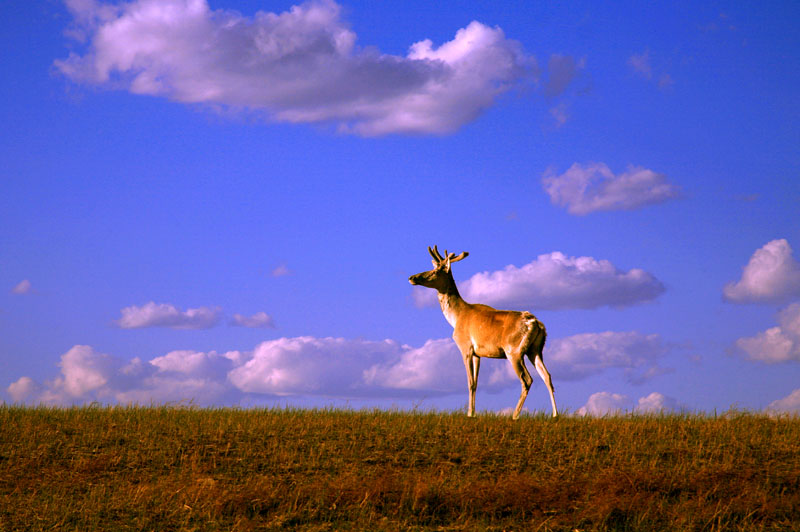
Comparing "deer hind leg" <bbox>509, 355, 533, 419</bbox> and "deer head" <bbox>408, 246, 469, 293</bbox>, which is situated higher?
"deer head" <bbox>408, 246, 469, 293</bbox>

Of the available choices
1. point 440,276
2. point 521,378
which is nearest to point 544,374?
point 521,378

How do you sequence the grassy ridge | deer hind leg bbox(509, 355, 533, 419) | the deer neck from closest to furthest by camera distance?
the grassy ridge < deer hind leg bbox(509, 355, 533, 419) < the deer neck

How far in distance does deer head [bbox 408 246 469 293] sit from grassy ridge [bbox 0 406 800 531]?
3746 millimetres

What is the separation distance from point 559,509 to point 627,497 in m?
1.34

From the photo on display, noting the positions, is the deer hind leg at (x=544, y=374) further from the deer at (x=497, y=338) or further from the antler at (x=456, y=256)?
the antler at (x=456, y=256)

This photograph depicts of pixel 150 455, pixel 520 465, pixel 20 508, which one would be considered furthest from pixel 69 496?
pixel 520 465

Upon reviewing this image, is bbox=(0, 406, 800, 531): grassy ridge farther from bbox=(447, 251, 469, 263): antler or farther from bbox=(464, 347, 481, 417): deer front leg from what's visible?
bbox=(447, 251, 469, 263): antler

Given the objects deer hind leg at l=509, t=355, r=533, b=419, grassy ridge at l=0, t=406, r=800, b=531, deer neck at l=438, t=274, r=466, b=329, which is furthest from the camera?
deer neck at l=438, t=274, r=466, b=329

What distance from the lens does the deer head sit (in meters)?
23.1

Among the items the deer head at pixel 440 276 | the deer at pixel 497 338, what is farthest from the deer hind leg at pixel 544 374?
the deer head at pixel 440 276

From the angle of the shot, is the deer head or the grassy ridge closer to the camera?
the grassy ridge

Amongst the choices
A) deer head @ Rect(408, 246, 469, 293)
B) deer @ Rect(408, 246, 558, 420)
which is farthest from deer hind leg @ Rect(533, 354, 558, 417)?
deer head @ Rect(408, 246, 469, 293)

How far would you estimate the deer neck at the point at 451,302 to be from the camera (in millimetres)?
22750

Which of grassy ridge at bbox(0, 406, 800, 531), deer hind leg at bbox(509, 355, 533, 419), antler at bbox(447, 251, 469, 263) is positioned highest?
antler at bbox(447, 251, 469, 263)
